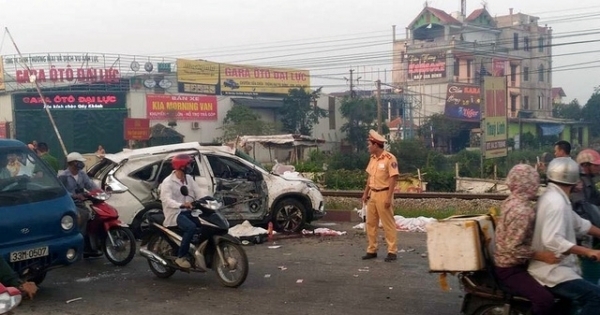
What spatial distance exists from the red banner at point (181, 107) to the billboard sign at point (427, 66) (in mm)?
29191

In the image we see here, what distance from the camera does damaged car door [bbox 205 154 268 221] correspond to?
522 inches

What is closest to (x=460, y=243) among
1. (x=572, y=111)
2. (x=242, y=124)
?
(x=242, y=124)

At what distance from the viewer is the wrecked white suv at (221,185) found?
12609 millimetres

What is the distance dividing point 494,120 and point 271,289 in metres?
22.5

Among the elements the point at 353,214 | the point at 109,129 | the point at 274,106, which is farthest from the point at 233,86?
the point at 353,214

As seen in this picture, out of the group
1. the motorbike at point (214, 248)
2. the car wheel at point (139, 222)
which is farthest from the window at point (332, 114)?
the motorbike at point (214, 248)

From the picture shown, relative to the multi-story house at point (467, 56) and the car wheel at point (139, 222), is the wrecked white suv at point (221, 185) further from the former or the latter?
the multi-story house at point (467, 56)

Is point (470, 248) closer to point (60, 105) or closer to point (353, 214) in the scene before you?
point (353, 214)

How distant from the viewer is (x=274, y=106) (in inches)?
2147

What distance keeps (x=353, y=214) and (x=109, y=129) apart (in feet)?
110

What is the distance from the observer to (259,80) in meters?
60.5

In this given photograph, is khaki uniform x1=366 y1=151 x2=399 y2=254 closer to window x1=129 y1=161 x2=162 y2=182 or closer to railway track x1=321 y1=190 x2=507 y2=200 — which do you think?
window x1=129 y1=161 x2=162 y2=182

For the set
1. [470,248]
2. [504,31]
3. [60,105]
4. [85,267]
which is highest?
[504,31]

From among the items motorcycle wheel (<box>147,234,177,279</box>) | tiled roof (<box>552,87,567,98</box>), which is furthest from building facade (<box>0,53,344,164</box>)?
tiled roof (<box>552,87,567,98</box>)
